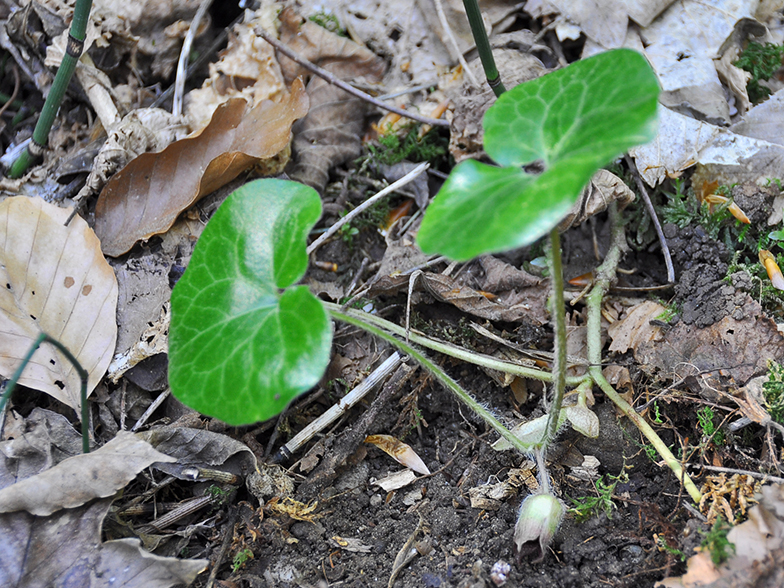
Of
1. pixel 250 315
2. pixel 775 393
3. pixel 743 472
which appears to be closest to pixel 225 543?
pixel 250 315

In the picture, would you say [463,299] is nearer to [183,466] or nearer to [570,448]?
[570,448]

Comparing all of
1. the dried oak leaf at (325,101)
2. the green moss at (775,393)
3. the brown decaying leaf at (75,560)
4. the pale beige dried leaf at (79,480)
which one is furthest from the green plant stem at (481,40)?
the brown decaying leaf at (75,560)

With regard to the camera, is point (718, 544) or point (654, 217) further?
point (654, 217)

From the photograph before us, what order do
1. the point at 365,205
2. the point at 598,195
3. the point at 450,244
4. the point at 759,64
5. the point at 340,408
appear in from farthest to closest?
1. the point at 759,64
2. the point at 365,205
3. the point at 598,195
4. the point at 340,408
5. the point at 450,244

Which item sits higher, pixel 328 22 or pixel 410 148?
pixel 328 22

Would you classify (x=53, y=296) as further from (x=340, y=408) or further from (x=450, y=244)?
(x=450, y=244)
